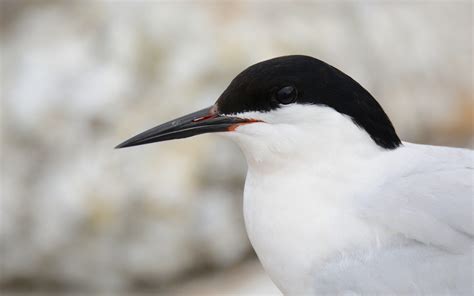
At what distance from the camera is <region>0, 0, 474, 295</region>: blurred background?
14.2 feet

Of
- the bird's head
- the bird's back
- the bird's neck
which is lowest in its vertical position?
the bird's back

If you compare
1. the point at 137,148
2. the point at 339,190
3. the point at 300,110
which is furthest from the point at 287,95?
the point at 137,148

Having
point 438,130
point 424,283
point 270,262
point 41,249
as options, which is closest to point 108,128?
point 41,249

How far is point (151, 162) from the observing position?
429 cm

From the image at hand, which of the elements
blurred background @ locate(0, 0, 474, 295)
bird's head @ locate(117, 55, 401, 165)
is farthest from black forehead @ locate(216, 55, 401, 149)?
blurred background @ locate(0, 0, 474, 295)

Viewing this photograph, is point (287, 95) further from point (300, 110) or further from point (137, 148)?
point (137, 148)

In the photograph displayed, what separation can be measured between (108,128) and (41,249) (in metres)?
0.72

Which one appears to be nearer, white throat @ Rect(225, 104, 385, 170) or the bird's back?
the bird's back

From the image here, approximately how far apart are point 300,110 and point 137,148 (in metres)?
2.36

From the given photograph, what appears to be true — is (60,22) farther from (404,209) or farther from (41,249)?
(404,209)

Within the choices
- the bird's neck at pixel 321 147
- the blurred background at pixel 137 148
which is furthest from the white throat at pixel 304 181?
the blurred background at pixel 137 148

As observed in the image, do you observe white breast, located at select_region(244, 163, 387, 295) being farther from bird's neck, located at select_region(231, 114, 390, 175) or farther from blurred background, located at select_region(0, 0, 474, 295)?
blurred background, located at select_region(0, 0, 474, 295)

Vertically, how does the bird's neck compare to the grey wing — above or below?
above

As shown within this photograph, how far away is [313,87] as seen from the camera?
200 cm
